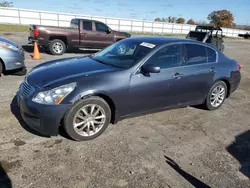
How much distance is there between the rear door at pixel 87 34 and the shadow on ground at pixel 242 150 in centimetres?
932

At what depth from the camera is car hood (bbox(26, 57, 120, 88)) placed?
3609 millimetres

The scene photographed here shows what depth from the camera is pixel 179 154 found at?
351 cm

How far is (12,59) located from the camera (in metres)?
6.43

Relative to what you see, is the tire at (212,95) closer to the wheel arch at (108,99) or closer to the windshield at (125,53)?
the windshield at (125,53)

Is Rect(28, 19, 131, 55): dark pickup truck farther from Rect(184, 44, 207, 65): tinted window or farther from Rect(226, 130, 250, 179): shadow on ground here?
Rect(226, 130, 250, 179): shadow on ground

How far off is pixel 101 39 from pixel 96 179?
10.4 metres

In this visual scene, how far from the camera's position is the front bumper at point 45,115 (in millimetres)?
3322

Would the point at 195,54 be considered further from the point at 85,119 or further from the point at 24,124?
the point at 24,124

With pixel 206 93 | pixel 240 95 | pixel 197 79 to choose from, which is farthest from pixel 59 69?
pixel 240 95

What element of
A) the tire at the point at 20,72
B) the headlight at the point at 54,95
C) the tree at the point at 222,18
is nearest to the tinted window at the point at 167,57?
the headlight at the point at 54,95

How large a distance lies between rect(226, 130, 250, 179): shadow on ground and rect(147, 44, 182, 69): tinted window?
1.72 metres

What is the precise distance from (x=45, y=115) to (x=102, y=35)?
9658mm

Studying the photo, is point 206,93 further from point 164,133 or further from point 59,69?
point 59,69

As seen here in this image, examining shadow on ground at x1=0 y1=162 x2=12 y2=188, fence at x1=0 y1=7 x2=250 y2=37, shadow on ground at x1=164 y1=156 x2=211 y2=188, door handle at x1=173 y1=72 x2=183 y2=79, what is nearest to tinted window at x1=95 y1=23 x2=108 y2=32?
door handle at x1=173 y1=72 x2=183 y2=79
